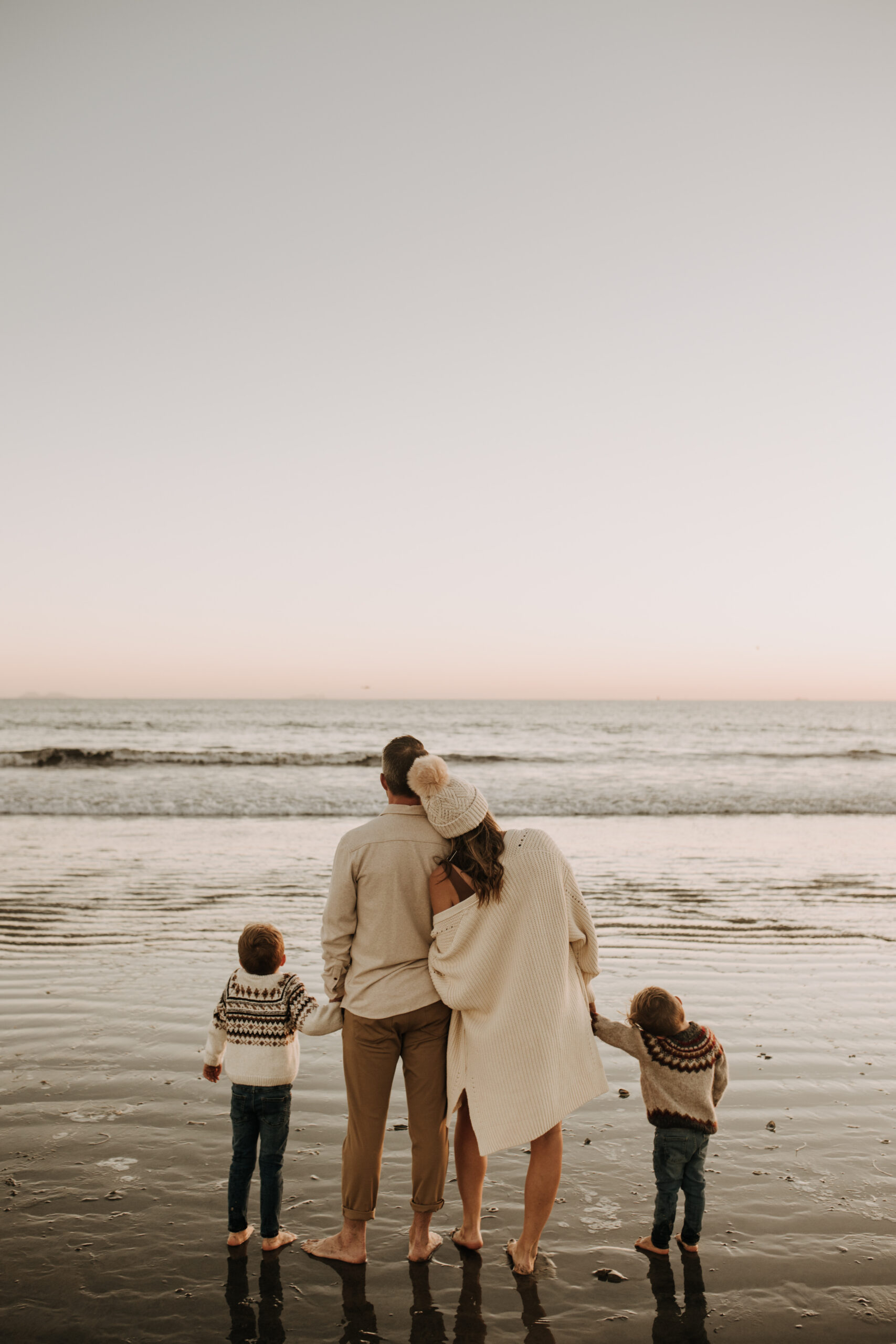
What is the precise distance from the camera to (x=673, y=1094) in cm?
302

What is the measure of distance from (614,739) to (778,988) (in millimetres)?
37856

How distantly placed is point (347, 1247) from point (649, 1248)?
107 cm

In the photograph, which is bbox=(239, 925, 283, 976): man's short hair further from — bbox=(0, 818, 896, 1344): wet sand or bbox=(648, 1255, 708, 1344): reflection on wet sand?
bbox=(648, 1255, 708, 1344): reflection on wet sand

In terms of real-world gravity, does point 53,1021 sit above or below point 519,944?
below

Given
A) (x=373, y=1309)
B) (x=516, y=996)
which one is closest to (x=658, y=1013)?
(x=516, y=996)

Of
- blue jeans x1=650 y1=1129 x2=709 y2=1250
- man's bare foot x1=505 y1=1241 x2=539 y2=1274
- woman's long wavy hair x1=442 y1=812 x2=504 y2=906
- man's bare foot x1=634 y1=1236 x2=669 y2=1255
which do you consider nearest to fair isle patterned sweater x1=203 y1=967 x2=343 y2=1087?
woman's long wavy hair x1=442 y1=812 x2=504 y2=906

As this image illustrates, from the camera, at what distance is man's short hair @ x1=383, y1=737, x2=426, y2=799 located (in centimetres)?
303

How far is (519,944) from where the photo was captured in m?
2.97

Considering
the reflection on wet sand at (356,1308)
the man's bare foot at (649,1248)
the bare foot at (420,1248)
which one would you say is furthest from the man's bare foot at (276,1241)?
the man's bare foot at (649,1248)

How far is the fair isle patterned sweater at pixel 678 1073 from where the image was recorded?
118 inches

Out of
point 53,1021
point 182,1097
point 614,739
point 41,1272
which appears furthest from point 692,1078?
point 614,739

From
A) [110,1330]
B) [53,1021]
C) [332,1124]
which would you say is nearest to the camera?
[110,1330]

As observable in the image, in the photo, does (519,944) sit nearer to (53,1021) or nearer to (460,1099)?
(460,1099)

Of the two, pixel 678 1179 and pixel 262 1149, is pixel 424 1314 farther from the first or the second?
pixel 678 1179
